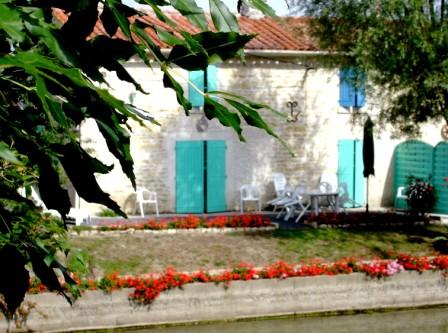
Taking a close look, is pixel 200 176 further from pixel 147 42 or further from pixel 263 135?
pixel 147 42

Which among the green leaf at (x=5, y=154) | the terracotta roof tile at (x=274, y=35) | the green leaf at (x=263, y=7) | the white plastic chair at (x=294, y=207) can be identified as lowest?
the white plastic chair at (x=294, y=207)

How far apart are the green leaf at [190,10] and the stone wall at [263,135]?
17.9m

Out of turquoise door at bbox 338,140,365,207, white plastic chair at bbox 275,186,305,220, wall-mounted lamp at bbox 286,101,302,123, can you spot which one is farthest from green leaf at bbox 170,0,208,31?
turquoise door at bbox 338,140,365,207

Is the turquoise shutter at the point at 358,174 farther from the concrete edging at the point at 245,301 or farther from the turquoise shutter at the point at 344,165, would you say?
the concrete edging at the point at 245,301

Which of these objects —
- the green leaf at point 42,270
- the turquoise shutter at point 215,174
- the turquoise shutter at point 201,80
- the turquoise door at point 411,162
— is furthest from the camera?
the turquoise door at point 411,162

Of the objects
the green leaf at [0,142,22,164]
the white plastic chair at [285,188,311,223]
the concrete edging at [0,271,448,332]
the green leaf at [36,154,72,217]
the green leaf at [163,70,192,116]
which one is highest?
the green leaf at [163,70,192,116]

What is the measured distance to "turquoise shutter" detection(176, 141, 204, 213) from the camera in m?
20.8

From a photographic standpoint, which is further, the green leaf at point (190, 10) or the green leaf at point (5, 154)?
the green leaf at point (190, 10)

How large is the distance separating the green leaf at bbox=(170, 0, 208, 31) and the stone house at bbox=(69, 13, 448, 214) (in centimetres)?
1757

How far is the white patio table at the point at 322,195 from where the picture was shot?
19.5 meters

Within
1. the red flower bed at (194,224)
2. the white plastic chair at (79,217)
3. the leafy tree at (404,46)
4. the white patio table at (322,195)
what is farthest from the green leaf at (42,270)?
the white patio table at (322,195)

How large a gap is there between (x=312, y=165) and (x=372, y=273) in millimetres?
9030

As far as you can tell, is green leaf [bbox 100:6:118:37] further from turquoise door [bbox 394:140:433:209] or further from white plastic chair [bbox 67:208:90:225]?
turquoise door [bbox 394:140:433:209]

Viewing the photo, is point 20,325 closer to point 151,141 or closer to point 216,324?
point 216,324
